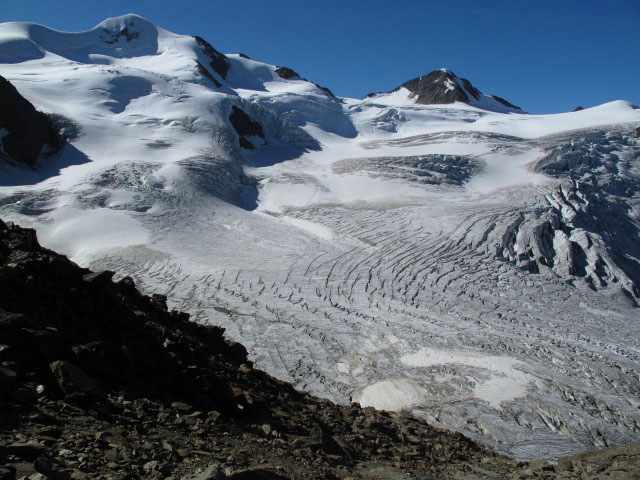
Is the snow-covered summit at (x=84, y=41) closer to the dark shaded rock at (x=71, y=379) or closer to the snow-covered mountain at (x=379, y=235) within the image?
the snow-covered mountain at (x=379, y=235)

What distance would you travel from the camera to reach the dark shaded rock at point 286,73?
177 ft

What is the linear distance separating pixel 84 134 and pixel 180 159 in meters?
5.93

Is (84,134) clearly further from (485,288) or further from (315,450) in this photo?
(315,450)

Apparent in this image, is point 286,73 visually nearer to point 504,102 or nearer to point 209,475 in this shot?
point 504,102

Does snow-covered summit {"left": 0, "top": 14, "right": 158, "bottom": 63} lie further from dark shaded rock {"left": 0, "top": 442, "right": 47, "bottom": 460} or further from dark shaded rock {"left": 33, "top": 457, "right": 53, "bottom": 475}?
dark shaded rock {"left": 33, "top": 457, "right": 53, "bottom": 475}

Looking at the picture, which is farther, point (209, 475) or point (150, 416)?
point (150, 416)

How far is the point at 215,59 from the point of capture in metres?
48.8

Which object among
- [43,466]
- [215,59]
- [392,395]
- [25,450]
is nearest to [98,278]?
[25,450]

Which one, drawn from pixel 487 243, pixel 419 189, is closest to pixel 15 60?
pixel 419 189

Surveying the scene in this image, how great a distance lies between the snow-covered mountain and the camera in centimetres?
858

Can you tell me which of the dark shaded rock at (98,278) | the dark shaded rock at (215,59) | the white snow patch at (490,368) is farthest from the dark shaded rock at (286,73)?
the dark shaded rock at (98,278)

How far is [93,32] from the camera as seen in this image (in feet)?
165

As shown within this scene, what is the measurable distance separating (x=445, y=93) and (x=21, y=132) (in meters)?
40.9

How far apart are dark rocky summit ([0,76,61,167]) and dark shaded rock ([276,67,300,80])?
3438 centimetres
